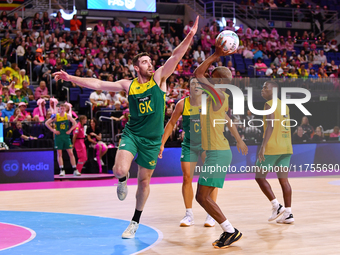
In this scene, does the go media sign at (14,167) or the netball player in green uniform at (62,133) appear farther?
the netball player in green uniform at (62,133)

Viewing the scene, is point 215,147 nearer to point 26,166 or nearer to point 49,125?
point 26,166

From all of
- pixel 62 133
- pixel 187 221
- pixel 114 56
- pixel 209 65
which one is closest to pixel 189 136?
pixel 187 221

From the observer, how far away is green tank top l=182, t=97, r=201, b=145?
670 cm

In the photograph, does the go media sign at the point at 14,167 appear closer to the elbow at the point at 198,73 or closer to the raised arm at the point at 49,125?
the raised arm at the point at 49,125

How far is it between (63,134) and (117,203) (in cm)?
Answer: 544

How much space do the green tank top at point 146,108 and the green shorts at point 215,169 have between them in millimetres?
729

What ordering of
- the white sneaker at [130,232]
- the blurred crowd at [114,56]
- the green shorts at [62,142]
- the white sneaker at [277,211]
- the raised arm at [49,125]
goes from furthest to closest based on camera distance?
1. the blurred crowd at [114,56]
2. the green shorts at [62,142]
3. the raised arm at [49,125]
4. the white sneaker at [277,211]
5. the white sneaker at [130,232]

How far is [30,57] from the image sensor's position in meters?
17.4

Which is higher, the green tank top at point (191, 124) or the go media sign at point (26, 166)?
the green tank top at point (191, 124)

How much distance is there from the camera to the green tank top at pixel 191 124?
6703 mm

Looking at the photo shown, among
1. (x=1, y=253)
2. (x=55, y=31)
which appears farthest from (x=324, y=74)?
(x=1, y=253)

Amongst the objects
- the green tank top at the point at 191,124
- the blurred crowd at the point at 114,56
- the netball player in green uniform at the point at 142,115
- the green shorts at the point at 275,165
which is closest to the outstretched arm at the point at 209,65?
the netball player in green uniform at the point at 142,115

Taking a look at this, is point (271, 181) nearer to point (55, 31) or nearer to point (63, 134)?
point (63, 134)

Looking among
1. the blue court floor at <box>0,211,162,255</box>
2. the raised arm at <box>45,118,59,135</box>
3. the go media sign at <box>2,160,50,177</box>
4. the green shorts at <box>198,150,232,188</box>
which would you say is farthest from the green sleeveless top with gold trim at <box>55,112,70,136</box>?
the green shorts at <box>198,150,232,188</box>
